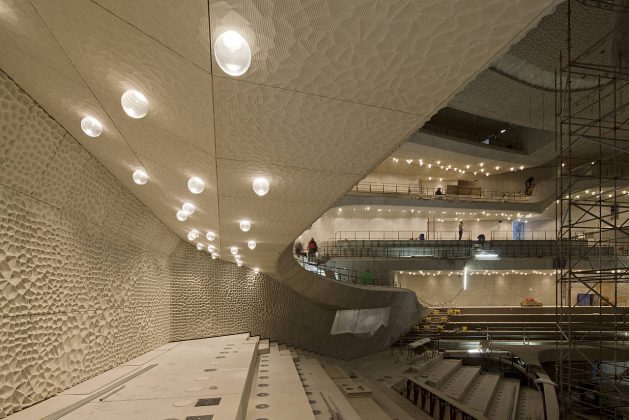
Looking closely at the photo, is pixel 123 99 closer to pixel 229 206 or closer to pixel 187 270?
pixel 229 206

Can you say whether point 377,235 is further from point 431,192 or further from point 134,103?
point 134,103

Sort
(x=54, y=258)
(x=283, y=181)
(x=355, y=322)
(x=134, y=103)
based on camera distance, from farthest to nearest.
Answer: (x=355, y=322) < (x=54, y=258) < (x=283, y=181) < (x=134, y=103)

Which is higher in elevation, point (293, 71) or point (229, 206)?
point (293, 71)

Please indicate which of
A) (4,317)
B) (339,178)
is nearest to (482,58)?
(339,178)

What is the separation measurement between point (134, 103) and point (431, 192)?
22.2m

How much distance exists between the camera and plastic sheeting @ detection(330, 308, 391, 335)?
1248 cm

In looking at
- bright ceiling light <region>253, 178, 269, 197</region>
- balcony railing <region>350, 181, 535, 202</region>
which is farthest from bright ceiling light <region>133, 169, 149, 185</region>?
balcony railing <region>350, 181, 535, 202</region>

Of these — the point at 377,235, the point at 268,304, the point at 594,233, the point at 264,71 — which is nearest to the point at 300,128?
the point at 264,71

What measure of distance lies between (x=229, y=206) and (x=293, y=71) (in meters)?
2.98

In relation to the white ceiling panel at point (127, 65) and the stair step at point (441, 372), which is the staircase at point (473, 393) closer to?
the stair step at point (441, 372)

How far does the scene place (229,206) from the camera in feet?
14.8

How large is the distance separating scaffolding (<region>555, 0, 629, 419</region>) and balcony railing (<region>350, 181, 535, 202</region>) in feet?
11.3

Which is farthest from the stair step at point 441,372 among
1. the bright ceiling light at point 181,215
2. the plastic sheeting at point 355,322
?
the bright ceiling light at point 181,215

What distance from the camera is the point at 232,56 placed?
1287 mm
